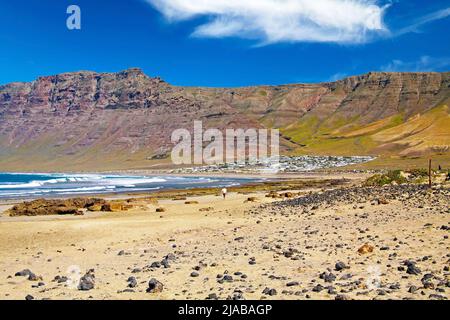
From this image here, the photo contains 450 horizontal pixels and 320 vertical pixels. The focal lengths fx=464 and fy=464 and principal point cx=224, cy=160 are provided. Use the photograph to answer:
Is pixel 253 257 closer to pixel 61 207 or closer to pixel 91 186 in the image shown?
pixel 61 207

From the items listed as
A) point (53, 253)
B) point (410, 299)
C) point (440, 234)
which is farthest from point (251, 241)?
point (410, 299)

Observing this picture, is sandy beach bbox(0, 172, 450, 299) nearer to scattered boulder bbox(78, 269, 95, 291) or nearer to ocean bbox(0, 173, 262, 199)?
scattered boulder bbox(78, 269, 95, 291)

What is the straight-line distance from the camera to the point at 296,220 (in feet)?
74.3

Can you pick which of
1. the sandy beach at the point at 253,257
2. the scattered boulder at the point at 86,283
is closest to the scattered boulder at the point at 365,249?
the sandy beach at the point at 253,257

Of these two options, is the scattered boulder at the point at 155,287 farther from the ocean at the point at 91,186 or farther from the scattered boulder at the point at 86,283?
the ocean at the point at 91,186

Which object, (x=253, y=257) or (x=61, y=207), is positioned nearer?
(x=253, y=257)

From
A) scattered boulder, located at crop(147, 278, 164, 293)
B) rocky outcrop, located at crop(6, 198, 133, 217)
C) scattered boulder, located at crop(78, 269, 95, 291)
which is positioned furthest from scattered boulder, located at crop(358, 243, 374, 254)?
rocky outcrop, located at crop(6, 198, 133, 217)

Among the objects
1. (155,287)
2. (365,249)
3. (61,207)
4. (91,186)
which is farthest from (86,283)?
(91,186)

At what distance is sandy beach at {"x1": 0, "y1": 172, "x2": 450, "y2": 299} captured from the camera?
9.91 metres

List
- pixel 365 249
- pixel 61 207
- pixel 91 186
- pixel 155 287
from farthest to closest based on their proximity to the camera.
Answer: pixel 91 186, pixel 61 207, pixel 365 249, pixel 155 287

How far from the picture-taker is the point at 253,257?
13.4m

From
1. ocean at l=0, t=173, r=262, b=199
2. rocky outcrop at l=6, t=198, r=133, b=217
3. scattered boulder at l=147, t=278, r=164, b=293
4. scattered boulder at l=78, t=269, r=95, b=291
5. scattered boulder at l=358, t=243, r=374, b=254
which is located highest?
scattered boulder at l=358, t=243, r=374, b=254
